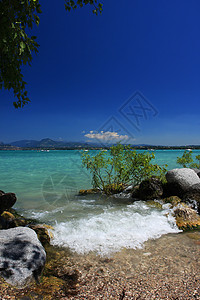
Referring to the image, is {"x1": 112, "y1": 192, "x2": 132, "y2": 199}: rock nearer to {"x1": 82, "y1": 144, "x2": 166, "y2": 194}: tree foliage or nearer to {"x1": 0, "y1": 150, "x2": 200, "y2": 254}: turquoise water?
{"x1": 82, "y1": 144, "x2": 166, "y2": 194}: tree foliage

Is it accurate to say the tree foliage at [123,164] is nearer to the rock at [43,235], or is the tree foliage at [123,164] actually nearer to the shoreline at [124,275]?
the shoreline at [124,275]

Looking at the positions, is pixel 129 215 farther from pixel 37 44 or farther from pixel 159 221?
pixel 37 44

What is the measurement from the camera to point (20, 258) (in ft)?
12.3

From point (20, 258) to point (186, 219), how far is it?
5.83 meters

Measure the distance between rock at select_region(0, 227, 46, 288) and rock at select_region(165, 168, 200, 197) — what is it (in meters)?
8.36

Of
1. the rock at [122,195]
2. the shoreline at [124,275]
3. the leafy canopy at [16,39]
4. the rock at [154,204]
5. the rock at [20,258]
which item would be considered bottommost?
the rock at [122,195]

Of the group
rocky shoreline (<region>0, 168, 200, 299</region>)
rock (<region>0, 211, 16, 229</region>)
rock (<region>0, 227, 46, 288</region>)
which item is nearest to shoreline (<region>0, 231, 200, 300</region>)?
rocky shoreline (<region>0, 168, 200, 299</region>)

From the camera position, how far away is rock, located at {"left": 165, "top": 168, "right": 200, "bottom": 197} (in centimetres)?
1006

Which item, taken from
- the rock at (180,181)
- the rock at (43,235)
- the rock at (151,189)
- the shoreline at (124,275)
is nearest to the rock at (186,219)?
the shoreline at (124,275)

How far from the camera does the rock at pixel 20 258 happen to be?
3420 millimetres

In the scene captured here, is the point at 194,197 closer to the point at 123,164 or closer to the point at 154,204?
the point at 154,204

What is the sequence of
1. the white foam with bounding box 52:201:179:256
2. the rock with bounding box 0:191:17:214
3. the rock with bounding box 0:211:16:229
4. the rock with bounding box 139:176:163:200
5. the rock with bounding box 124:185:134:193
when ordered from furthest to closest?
1. the rock with bounding box 124:185:134:193
2. the rock with bounding box 139:176:163:200
3. the rock with bounding box 0:191:17:214
4. the rock with bounding box 0:211:16:229
5. the white foam with bounding box 52:201:179:256

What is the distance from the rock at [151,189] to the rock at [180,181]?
24.5 inches

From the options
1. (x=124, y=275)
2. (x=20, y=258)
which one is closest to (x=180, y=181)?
(x=124, y=275)
